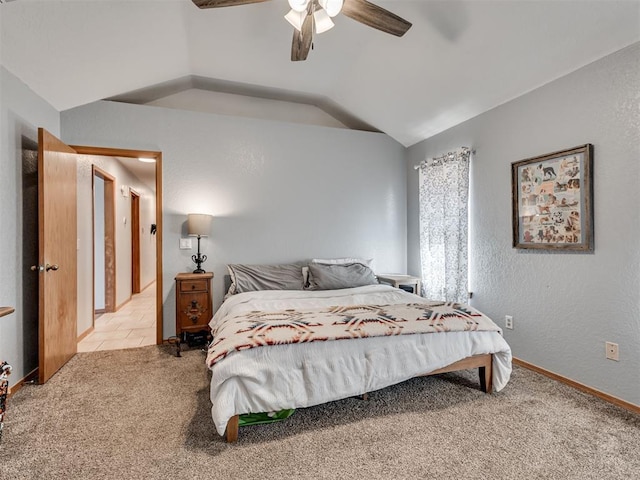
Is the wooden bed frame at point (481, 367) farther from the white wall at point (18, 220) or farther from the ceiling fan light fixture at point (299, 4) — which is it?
the white wall at point (18, 220)

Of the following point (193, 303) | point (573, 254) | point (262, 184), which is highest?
point (262, 184)

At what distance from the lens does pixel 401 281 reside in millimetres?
3807

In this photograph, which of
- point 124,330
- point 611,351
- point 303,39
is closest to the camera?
point 303,39

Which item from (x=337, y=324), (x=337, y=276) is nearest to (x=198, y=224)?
(x=337, y=276)

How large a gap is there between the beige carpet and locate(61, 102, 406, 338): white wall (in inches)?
56.8

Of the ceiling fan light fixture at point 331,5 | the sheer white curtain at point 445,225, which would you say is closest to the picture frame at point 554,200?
the sheer white curtain at point 445,225

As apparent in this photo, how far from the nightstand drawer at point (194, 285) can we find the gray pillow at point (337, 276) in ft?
3.58

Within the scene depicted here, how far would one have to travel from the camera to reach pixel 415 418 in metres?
1.99

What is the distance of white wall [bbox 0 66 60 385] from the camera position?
2266 millimetres

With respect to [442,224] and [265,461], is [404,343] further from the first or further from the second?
[442,224]

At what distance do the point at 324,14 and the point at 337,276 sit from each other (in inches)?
90.5

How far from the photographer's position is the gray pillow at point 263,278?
3.27m

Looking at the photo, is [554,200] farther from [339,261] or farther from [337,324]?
[339,261]

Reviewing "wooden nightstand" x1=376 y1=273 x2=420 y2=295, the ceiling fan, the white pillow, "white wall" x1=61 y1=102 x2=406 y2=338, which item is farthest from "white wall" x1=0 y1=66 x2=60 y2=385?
"wooden nightstand" x1=376 y1=273 x2=420 y2=295
